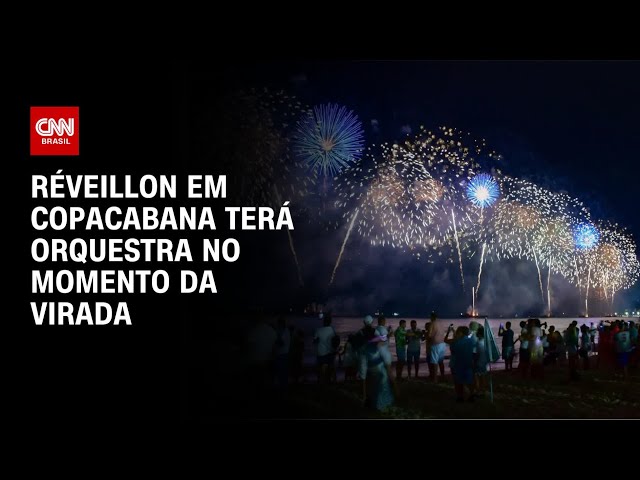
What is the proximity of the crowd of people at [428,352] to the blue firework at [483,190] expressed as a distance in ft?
4.65

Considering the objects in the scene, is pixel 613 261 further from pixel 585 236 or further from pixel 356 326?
pixel 356 326

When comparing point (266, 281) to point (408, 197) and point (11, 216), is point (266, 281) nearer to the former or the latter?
point (408, 197)

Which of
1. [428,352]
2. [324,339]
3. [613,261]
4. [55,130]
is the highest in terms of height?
[55,130]

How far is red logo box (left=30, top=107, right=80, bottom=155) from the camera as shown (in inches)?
300

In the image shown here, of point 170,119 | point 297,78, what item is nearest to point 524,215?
point 297,78

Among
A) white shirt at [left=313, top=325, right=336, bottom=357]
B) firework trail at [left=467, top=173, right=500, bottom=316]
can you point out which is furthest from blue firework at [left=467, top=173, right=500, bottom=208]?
white shirt at [left=313, top=325, right=336, bottom=357]

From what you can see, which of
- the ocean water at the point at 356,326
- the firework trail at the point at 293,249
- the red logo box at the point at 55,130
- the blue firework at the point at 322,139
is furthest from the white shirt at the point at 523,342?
the red logo box at the point at 55,130

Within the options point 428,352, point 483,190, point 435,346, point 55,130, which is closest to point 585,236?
point 483,190

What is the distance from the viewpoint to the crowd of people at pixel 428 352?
788 centimetres

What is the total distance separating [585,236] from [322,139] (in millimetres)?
3384

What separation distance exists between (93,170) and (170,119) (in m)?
1.02

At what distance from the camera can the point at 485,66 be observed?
808 centimetres

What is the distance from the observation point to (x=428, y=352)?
8.14 meters

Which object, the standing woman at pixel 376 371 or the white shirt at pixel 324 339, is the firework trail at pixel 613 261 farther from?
the white shirt at pixel 324 339
